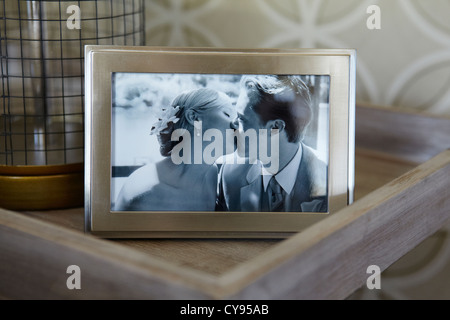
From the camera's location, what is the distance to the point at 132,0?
84 centimetres

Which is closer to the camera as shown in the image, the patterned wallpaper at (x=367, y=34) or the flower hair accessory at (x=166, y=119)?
the flower hair accessory at (x=166, y=119)

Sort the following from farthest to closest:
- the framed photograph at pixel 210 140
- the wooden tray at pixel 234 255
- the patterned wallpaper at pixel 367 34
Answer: the patterned wallpaper at pixel 367 34
the framed photograph at pixel 210 140
the wooden tray at pixel 234 255

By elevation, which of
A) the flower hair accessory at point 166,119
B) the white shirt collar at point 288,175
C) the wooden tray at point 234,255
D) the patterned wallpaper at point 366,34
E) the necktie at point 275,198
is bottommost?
the wooden tray at point 234,255

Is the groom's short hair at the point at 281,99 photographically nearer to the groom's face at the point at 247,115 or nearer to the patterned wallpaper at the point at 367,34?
Result: the groom's face at the point at 247,115

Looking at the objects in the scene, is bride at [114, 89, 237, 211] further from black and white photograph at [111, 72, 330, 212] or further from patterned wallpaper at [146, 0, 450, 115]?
patterned wallpaper at [146, 0, 450, 115]

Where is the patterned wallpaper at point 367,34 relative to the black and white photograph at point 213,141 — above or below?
above

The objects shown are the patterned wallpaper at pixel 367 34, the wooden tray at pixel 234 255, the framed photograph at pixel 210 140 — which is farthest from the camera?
the patterned wallpaper at pixel 367 34

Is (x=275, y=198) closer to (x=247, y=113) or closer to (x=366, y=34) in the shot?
(x=247, y=113)

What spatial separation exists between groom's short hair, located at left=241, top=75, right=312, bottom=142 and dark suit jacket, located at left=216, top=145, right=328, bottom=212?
28mm

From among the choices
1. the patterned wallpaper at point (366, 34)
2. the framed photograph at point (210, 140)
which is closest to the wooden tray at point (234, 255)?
the framed photograph at point (210, 140)

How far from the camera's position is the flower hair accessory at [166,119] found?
1.98ft

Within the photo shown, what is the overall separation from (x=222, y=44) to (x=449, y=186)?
52cm
